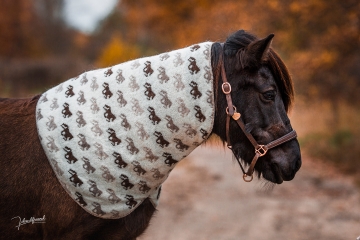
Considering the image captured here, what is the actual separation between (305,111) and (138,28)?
21277 mm

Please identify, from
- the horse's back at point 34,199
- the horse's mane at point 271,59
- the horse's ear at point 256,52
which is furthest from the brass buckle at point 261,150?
the horse's back at point 34,199

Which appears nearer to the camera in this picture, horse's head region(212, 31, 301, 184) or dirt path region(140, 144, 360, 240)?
horse's head region(212, 31, 301, 184)

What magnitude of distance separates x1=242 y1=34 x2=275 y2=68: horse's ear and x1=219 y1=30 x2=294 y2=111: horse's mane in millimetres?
54

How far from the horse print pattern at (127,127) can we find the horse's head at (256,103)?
0.13 metres

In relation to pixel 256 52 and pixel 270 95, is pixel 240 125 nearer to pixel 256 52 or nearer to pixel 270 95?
pixel 270 95

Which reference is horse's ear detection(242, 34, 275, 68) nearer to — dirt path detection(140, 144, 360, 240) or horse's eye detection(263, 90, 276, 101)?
horse's eye detection(263, 90, 276, 101)

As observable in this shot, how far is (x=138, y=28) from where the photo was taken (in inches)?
1323

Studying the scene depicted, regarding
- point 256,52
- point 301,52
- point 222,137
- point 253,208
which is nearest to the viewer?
Answer: point 256,52

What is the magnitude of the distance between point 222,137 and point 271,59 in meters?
0.61

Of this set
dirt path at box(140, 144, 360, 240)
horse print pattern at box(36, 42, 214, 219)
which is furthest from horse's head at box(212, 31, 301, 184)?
dirt path at box(140, 144, 360, 240)

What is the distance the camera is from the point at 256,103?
277 centimetres

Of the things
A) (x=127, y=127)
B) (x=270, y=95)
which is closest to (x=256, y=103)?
(x=270, y=95)

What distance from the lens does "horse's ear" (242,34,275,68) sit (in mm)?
2635

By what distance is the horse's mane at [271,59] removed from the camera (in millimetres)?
2809
